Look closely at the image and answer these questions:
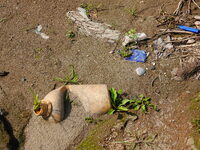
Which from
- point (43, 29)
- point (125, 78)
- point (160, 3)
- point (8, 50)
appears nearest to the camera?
point (125, 78)

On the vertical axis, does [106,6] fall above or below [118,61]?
above

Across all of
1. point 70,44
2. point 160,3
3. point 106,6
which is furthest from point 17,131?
point 160,3

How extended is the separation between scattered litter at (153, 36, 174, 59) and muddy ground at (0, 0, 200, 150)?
10 cm

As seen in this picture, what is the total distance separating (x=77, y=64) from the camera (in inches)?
159

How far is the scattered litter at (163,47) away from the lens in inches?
163

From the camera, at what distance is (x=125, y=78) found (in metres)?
3.88

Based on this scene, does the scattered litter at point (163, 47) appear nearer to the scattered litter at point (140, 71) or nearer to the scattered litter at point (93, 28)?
the scattered litter at point (140, 71)

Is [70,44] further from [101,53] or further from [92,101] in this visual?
[92,101]

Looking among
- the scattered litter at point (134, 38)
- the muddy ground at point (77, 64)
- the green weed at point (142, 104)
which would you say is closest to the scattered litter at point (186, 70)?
the muddy ground at point (77, 64)

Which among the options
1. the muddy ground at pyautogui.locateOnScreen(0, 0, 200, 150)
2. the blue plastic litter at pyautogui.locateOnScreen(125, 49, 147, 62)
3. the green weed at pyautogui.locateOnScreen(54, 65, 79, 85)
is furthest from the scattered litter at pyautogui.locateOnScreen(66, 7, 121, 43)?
the green weed at pyautogui.locateOnScreen(54, 65, 79, 85)

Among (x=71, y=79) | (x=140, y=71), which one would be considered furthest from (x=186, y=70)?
(x=71, y=79)

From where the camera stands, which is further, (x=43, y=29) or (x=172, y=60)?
(x=43, y=29)

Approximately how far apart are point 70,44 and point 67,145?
175 centimetres

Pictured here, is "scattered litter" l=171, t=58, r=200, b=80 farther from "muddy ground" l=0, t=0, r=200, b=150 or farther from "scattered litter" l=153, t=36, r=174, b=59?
"scattered litter" l=153, t=36, r=174, b=59
